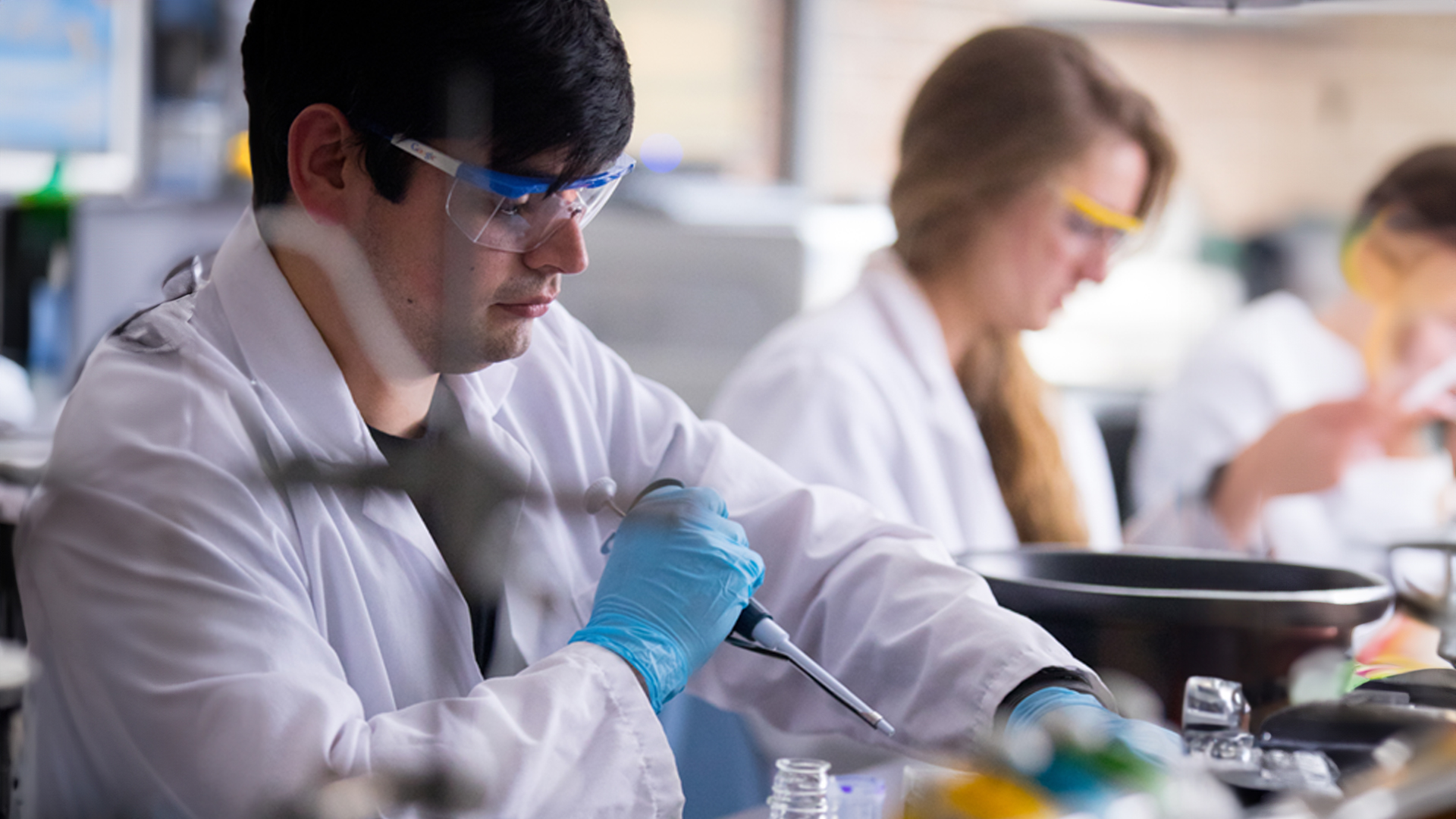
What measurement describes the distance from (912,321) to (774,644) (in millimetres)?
856

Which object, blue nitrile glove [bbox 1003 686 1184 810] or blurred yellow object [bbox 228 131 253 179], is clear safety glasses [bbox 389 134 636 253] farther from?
blue nitrile glove [bbox 1003 686 1184 810]

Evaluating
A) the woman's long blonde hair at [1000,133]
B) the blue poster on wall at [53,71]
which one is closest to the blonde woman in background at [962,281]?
the woman's long blonde hair at [1000,133]

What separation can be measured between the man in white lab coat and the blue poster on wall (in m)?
0.09

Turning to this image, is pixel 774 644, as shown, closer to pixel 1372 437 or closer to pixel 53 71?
pixel 53 71

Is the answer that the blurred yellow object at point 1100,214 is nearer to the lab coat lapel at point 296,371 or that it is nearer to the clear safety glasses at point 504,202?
the clear safety glasses at point 504,202

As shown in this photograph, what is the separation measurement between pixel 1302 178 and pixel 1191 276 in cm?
121

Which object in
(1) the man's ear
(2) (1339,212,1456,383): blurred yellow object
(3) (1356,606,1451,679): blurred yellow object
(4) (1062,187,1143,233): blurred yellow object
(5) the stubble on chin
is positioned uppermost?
(1) the man's ear

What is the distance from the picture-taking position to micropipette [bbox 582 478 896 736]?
0.99 metres

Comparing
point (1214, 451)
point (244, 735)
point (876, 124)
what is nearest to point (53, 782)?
point (244, 735)

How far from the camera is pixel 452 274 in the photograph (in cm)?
88

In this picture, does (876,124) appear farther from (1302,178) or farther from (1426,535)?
(1302,178)

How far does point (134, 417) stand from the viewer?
2.54 ft

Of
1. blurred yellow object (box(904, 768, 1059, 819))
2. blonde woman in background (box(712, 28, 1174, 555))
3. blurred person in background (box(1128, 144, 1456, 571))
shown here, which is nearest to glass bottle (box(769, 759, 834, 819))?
blurred yellow object (box(904, 768, 1059, 819))

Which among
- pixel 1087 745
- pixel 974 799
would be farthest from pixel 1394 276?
pixel 974 799
